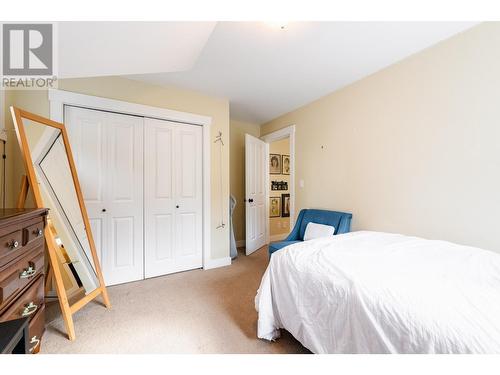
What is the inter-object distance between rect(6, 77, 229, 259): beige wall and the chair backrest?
1.09 m

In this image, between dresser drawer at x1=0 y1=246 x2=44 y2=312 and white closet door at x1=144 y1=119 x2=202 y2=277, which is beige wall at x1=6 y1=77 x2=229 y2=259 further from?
dresser drawer at x1=0 y1=246 x2=44 y2=312

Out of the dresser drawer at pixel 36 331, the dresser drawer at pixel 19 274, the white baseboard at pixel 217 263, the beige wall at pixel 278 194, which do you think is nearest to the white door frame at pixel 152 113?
the white baseboard at pixel 217 263

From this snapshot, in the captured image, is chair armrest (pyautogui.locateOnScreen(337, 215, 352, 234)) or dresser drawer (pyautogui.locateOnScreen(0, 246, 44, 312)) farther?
chair armrest (pyautogui.locateOnScreen(337, 215, 352, 234))

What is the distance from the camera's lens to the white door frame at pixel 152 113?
6.62 ft

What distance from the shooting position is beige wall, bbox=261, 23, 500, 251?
4.96 ft

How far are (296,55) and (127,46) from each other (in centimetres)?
139

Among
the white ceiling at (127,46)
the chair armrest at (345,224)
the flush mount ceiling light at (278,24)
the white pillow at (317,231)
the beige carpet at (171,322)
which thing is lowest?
the beige carpet at (171,322)

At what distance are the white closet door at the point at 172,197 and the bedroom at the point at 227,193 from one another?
17 millimetres

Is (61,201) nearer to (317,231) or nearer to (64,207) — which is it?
Result: (64,207)

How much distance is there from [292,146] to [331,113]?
775 mm

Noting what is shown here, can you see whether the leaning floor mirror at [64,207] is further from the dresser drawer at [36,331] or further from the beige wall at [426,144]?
the beige wall at [426,144]

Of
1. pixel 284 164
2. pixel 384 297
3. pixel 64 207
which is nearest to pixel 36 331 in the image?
pixel 64 207

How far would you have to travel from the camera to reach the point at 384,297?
2.93 ft

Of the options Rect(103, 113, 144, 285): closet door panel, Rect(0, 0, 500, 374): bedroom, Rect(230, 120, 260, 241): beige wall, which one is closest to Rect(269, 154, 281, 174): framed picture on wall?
Rect(230, 120, 260, 241): beige wall
